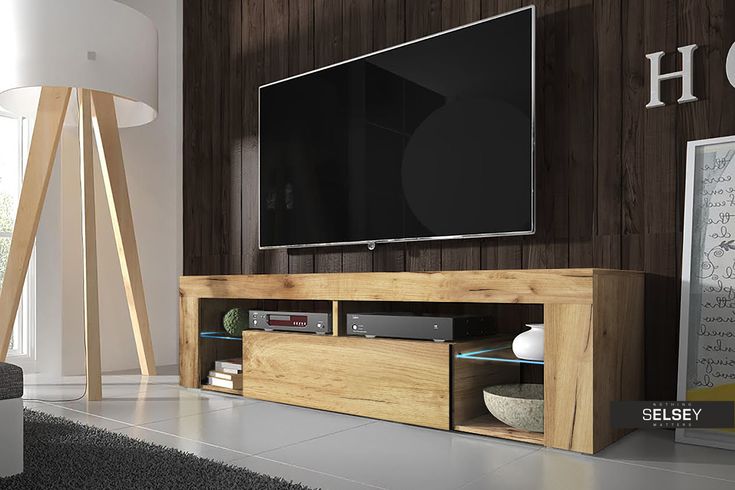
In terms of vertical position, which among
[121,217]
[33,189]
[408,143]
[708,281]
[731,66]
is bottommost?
[708,281]

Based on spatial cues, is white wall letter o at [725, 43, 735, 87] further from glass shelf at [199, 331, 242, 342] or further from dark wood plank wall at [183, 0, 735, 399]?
glass shelf at [199, 331, 242, 342]

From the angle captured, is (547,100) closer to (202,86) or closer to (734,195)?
(734,195)

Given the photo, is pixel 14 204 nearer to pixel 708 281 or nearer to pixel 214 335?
pixel 214 335

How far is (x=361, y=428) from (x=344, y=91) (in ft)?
5.16

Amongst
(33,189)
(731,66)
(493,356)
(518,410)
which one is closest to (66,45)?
(33,189)

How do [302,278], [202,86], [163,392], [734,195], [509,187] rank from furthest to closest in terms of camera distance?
[202,86] < [163,392] < [302,278] < [509,187] < [734,195]

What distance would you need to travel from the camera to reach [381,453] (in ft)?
6.67

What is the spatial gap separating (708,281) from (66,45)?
8.70 ft

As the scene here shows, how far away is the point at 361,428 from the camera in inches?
93.6

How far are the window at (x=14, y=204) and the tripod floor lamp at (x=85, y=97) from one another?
602 mm

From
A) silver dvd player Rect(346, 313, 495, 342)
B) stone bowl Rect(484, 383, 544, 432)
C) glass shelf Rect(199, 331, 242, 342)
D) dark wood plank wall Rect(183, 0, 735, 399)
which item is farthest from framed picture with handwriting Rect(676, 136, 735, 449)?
glass shelf Rect(199, 331, 242, 342)

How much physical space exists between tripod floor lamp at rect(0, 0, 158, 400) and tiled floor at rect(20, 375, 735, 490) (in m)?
0.60

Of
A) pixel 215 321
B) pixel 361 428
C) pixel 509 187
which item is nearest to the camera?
pixel 361 428

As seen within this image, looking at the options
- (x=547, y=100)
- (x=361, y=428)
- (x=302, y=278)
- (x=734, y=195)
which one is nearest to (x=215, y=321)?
(x=302, y=278)
